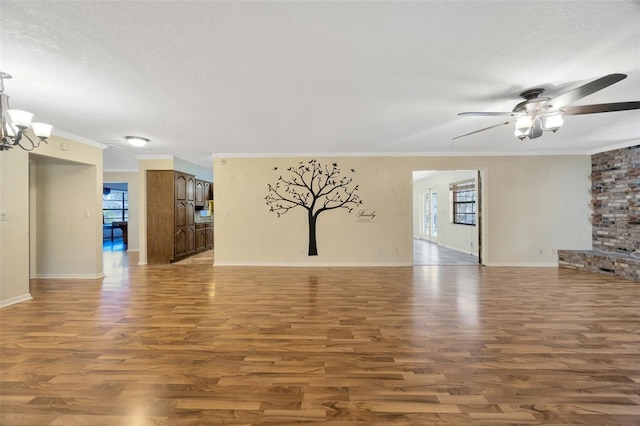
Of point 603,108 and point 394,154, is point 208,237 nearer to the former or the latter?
point 394,154

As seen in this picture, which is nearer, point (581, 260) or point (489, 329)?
point (489, 329)

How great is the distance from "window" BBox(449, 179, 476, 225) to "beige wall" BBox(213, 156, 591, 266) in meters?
1.64

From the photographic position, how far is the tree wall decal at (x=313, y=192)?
661 centimetres

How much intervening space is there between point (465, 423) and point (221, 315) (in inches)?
104

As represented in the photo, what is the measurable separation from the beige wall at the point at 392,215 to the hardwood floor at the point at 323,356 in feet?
6.71

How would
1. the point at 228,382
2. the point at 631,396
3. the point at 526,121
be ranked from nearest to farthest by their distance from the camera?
the point at 631,396
the point at 228,382
the point at 526,121

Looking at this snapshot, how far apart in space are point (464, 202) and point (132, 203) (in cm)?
1019

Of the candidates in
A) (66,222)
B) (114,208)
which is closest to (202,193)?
(66,222)

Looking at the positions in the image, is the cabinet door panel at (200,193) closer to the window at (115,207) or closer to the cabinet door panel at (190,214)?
the cabinet door panel at (190,214)

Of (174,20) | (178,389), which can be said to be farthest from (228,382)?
Answer: (174,20)

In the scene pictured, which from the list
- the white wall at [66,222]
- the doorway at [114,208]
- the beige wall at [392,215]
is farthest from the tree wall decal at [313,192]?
the doorway at [114,208]

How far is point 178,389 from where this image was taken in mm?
1986

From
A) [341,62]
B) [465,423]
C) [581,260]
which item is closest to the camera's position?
[465,423]

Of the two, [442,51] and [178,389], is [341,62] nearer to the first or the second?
[442,51]
